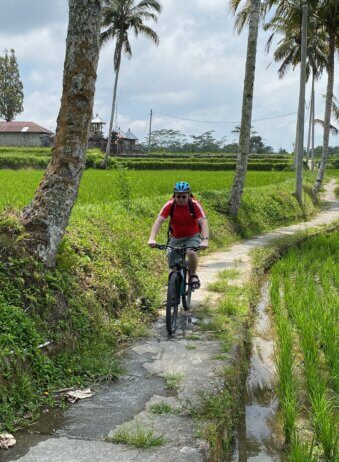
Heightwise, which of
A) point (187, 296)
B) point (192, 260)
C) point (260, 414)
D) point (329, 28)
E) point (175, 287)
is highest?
point (329, 28)

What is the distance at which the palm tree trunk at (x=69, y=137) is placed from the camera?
4.67 metres

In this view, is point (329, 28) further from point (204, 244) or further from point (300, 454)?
point (300, 454)

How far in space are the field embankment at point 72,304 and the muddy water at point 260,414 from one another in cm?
120

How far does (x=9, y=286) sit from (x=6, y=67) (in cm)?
5312

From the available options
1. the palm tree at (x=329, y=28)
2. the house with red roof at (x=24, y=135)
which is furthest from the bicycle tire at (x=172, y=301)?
the house with red roof at (x=24, y=135)

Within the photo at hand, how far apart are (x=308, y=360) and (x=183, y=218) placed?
210cm

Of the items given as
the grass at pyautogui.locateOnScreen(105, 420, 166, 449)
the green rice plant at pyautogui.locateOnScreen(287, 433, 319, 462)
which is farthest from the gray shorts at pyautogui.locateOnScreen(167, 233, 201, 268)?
the green rice plant at pyautogui.locateOnScreen(287, 433, 319, 462)

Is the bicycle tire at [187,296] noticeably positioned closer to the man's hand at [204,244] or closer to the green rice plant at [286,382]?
the man's hand at [204,244]

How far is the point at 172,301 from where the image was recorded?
5.05 m

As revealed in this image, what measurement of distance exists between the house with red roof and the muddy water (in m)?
48.2

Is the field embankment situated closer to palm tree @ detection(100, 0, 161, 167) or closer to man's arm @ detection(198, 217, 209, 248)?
man's arm @ detection(198, 217, 209, 248)

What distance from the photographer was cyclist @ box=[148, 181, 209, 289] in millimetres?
5320

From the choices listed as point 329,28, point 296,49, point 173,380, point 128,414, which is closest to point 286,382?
point 173,380

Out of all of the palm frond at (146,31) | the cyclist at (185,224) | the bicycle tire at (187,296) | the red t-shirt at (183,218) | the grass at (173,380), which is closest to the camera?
the grass at (173,380)
